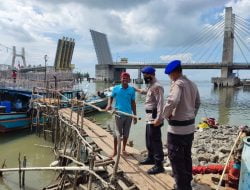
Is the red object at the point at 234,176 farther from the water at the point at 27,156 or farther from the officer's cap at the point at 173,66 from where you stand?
the water at the point at 27,156

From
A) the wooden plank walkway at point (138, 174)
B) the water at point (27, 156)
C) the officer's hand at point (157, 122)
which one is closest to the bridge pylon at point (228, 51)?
the water at point (27, 156)

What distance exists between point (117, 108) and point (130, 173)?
1556 millimetres

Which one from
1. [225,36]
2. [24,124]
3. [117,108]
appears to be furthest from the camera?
[225,36]

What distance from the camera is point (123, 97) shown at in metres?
6.95

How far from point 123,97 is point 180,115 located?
8.23ft

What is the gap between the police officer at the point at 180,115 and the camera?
453 centimetres

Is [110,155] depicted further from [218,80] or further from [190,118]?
[218,80]

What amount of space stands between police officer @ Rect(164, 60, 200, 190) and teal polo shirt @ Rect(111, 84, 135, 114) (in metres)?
2.35

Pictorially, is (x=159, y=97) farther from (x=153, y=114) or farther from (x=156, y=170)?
(x=156, y=170)

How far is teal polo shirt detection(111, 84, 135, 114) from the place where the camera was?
695cm

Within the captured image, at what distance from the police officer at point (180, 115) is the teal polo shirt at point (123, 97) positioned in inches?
92.7

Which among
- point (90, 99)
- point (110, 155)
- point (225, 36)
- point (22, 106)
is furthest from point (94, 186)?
point (225, 36)

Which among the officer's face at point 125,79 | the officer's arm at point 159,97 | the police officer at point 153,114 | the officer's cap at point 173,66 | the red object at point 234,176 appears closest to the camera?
the officer's cap at point 173,66

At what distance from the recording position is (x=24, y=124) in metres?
17.2
